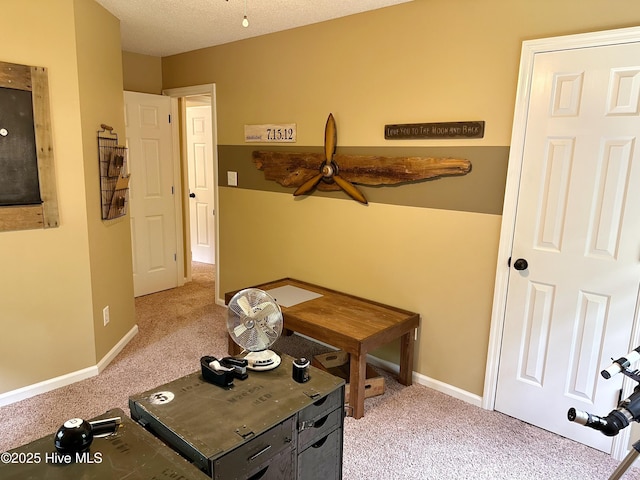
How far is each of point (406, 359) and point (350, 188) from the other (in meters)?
1.26

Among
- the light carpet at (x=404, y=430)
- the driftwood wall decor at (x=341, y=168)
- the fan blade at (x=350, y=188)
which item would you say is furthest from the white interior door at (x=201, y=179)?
the fan blade at (x=350, y=188)

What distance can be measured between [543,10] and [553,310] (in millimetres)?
1610

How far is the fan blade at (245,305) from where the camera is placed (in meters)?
1.86

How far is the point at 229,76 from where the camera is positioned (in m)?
3.91

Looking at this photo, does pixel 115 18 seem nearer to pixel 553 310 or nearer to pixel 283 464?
pixel 283 464

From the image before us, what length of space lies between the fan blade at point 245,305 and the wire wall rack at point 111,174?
1.68 meters

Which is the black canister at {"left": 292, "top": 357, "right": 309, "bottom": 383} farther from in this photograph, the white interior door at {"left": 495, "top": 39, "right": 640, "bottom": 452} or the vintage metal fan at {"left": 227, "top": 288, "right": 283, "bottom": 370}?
the white interior door at {"left": 495, "top": 39, "right": 640, "bottom": 452}

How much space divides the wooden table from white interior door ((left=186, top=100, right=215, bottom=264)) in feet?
10.6

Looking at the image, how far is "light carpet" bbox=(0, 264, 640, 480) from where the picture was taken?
2.15 meters

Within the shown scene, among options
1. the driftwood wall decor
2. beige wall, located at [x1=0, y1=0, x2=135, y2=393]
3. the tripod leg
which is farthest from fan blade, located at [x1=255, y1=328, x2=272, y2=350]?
beige wall, located at [x1=0, y1=0, x2=135, y2=393]

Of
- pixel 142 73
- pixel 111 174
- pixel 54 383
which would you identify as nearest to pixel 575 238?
pixel 111 174

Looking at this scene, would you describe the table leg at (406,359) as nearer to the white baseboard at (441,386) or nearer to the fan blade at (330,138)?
the white baseboard at (441,386)

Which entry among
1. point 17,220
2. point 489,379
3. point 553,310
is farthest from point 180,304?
point 553,310

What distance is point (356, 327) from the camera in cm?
268
